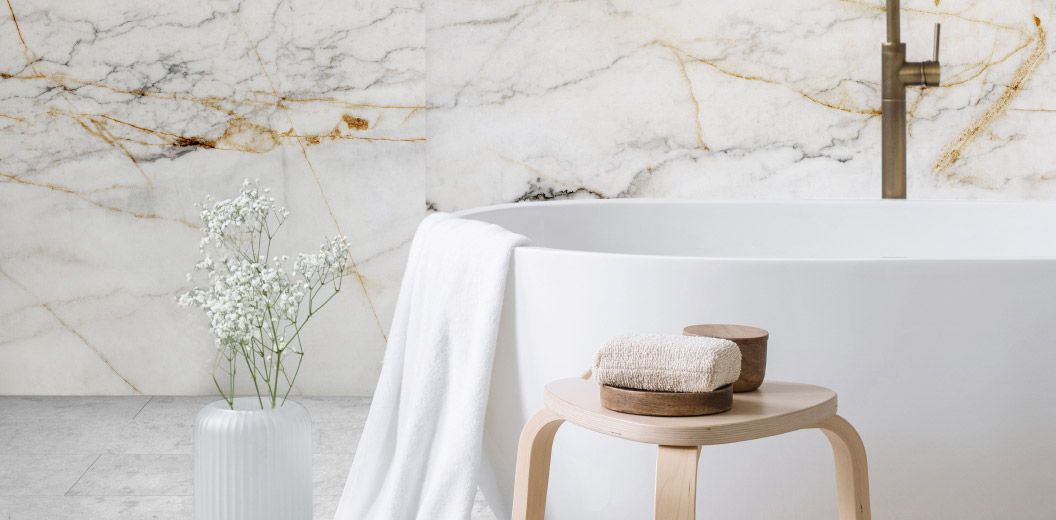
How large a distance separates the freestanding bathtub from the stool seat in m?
0.18

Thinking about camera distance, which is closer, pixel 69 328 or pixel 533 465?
pixel 533 465

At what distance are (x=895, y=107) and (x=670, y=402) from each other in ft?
5.12

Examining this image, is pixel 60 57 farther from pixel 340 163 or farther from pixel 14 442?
pixel 14 442

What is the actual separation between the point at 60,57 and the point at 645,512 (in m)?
1.90

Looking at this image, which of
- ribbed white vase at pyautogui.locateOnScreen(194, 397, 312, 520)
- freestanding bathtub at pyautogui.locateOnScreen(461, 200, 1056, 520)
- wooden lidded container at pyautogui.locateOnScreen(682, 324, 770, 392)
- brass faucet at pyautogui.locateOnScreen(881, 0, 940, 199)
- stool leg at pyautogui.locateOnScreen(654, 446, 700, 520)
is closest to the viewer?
stool leg at pyautogui.locateOnScreen(654, 446, 700, 520)

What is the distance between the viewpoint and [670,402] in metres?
0.92

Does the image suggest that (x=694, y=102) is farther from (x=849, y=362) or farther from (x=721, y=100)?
(x=849, y=362)

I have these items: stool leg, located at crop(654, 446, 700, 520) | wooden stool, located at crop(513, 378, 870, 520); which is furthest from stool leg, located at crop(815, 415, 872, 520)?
stool leg, located at crop(654, 446, 700, 520)

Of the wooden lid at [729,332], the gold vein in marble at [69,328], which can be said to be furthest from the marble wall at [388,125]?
the wooden lid at [729,332]

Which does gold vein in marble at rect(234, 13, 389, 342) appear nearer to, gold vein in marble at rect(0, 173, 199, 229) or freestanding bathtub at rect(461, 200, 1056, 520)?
gold vein in marble at rect(0, 173, 199, 229)

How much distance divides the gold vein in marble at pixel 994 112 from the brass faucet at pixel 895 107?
1.18 feet

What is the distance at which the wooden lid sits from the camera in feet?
3.36

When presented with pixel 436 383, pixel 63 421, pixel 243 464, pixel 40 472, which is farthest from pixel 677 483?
pixel 63 421

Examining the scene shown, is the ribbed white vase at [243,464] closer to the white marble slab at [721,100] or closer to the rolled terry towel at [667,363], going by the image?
the rolled terry towel at [667,363]
